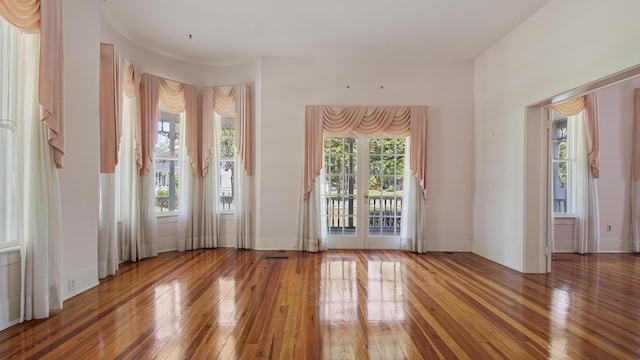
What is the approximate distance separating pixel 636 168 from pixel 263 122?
693 centimetres

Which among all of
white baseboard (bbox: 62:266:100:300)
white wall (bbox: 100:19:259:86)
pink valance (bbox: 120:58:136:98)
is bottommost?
white baseboard (bbox: 62:266:100:300)

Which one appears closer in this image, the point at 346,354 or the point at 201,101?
the point at 346,354

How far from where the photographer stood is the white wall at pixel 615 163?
5.80m

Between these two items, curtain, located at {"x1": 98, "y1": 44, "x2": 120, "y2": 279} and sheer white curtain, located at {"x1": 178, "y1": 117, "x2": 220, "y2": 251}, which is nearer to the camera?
curtain, located at {"x1": 98, "y1": 44, "x2": 120, "y2": 279}

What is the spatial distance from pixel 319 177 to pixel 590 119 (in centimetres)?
505

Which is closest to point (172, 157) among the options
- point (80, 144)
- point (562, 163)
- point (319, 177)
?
point (80, 144)

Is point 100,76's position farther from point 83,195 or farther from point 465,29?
point 465,29

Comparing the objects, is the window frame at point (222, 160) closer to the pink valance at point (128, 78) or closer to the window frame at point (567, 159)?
the pink valance at point (128, 78)

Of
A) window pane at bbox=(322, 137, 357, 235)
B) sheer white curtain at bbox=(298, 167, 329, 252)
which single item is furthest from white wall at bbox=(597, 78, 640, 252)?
sheer white curtain at bbox=(298, 167, 329, 252)

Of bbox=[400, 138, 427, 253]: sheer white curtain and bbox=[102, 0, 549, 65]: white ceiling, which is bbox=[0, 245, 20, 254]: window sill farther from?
bbox=[400, 138, 427, 253]: sheer white curtain

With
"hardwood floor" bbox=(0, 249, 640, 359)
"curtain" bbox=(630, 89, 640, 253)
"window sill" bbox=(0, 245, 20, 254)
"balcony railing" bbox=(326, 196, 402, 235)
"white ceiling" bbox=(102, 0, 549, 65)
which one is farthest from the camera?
"balcony railing" bbox=(326, 196, 402, 235)

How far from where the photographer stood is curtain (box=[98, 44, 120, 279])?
4.05m

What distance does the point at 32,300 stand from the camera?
2770 mm

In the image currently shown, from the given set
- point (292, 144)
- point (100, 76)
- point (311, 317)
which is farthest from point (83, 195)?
point (292, 144)
